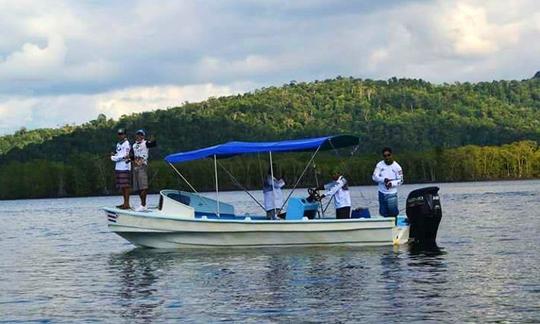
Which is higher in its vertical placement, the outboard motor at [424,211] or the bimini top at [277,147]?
the bimini top at [277,147]

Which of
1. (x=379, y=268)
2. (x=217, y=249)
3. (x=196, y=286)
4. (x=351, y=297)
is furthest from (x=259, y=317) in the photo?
(x=217, y=249)

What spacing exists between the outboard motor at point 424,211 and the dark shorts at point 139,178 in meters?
7.28

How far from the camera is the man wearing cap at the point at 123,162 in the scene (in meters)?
26.4

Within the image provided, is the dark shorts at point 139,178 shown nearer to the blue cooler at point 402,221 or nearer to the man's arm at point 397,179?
the man's arm at point 397,179

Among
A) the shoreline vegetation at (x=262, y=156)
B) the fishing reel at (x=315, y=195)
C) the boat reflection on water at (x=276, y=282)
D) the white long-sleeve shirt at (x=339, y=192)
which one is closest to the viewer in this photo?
the boat reflection on water at (x=276, y=282)

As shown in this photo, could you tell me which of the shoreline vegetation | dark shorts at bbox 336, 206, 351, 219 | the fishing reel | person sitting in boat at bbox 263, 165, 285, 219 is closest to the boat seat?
person sitting in boat at bbox 263, 165, 285, 219

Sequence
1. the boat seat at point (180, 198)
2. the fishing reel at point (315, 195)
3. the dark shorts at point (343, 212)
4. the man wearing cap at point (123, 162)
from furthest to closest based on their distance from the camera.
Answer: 1. the boat seat at point (180, 198)
2. the man wearing cap at point (123, 162)
3. the fishing reel at point (315, 195)
4. the dark shorts at point (343, 212)

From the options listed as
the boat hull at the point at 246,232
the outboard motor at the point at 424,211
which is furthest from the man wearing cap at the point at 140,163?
the outboard motor at the point at 424,211

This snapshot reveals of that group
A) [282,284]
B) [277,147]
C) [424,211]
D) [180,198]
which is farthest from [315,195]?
[282,284]

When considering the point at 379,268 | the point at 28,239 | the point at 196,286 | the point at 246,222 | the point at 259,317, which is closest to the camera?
the point at 259,317

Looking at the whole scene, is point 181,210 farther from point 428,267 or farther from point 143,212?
point 428,267

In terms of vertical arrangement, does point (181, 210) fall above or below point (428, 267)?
above

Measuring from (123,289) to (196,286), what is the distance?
155 centimetres

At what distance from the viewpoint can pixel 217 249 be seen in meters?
26.9
